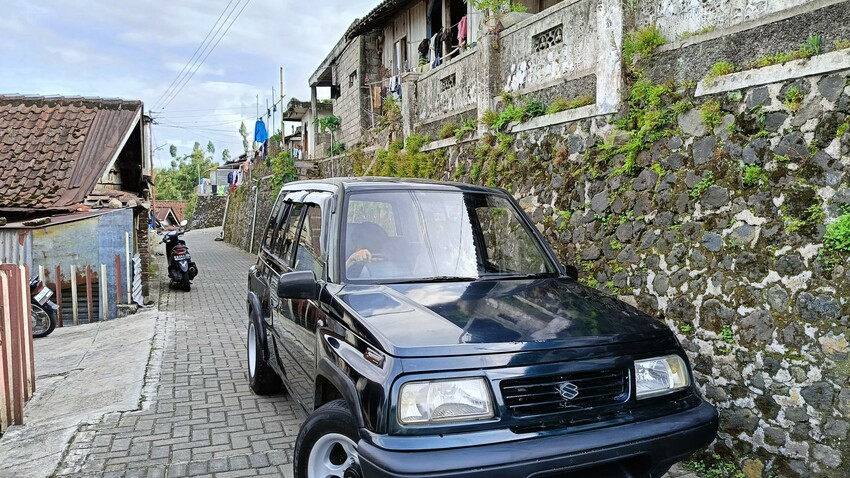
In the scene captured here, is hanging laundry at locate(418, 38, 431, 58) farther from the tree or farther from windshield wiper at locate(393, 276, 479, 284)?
the tree

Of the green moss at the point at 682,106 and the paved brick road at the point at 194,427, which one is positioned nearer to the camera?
the paved brick road at the point at 194,427

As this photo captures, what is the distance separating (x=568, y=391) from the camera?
96.0 inches

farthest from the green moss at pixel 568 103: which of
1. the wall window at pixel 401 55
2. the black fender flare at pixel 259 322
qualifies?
the wall window at pixel 401 55

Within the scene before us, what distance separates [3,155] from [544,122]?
10.3 metres

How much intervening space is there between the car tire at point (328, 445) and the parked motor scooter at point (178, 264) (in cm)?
1061

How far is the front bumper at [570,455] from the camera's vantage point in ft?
7.05

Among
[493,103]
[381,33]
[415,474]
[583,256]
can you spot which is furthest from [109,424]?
[381,33]

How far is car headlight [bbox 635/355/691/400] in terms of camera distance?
8.74ft

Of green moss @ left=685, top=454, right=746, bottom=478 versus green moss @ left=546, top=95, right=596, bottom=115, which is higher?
green moss @ left=546, top=95, right=596, bottom=115

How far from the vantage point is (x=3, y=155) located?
1038cm

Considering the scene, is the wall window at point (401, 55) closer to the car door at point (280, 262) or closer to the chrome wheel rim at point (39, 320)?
the chrome wheel rim at point (39, 320)

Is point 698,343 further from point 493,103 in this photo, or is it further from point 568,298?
point 493,103

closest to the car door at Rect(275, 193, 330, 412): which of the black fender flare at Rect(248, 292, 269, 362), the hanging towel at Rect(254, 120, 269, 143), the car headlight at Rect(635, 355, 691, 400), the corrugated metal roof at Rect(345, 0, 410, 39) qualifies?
the black fender flare at Rect(248, 292, 269, 362)

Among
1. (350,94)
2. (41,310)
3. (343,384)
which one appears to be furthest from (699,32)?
(350,94)
